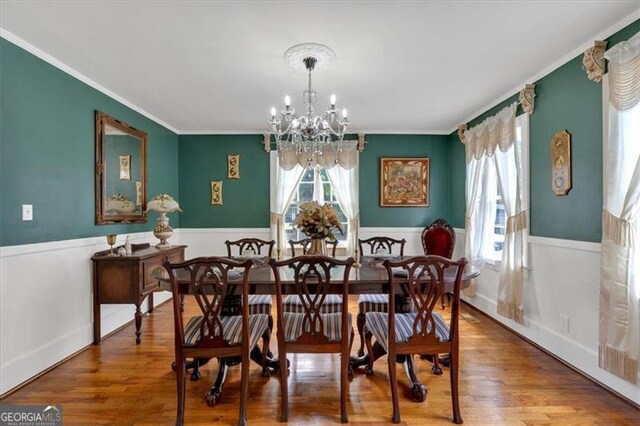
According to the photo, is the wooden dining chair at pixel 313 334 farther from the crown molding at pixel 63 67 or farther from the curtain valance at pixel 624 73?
the crown molding at pixel 63 67

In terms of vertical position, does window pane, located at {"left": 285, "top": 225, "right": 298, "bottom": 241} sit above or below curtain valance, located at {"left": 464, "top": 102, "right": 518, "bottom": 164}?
below

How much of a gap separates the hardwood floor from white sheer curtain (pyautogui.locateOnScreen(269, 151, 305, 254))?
8.09ft

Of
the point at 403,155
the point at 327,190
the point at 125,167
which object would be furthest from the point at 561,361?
the point at 125,167

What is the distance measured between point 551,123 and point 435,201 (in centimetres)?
242

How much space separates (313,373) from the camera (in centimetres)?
265

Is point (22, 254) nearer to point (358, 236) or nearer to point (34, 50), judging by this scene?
point (34, 50)

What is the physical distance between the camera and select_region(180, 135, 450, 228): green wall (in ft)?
17.4

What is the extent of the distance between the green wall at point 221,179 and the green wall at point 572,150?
3571mm

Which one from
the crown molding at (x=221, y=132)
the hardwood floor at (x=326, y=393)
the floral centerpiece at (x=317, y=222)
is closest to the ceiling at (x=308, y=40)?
the floral centerpiece at (x=317, y=222)

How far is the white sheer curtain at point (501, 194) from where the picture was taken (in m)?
3.36

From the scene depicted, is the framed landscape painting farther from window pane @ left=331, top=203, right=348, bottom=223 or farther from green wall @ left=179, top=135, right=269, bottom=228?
green wall @ left=179, top=135, right=269, bottom=228

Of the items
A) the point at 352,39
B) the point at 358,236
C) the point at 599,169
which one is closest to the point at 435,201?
the point at 358,236

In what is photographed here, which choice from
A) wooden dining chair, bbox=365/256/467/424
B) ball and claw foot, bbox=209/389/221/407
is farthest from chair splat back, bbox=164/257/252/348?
wooden dining chair, bbox=365/256/467/424

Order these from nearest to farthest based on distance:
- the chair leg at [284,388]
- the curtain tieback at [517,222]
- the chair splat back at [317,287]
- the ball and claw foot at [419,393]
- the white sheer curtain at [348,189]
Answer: the chair splat back at [317,287], the chair leg at [284,388], the ball and claw foot at [419,393], the curtain tieback at [517,222], the white sheer curtain at [348,189]
